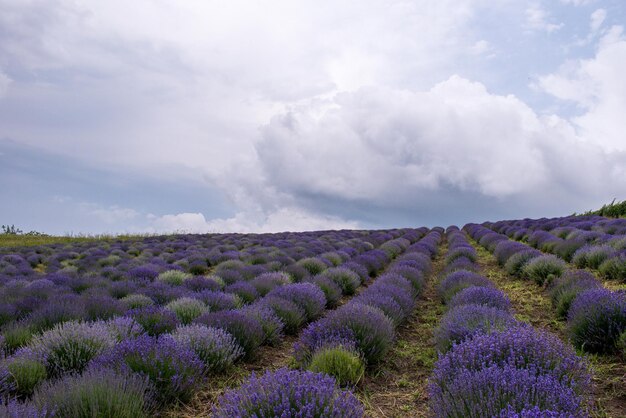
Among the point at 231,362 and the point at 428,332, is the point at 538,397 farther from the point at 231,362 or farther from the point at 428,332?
the point at 428,332

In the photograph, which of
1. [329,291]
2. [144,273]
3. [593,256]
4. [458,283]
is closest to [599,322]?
[458,283]

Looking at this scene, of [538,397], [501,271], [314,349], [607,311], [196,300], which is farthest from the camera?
[501,271]

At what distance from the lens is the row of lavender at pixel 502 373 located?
7.48 ft

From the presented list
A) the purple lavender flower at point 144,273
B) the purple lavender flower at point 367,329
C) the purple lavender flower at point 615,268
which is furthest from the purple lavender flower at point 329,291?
the purple lavender flower at point 615,268

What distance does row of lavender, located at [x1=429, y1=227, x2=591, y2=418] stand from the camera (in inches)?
89.8

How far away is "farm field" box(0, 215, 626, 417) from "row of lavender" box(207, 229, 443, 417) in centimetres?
1

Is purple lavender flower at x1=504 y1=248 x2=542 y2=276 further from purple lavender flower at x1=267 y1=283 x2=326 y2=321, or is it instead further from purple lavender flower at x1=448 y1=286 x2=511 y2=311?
purple lavender flower at x1=267 y1=283 x2=326 y2=321

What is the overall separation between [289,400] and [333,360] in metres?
1.43

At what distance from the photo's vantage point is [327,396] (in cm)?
241

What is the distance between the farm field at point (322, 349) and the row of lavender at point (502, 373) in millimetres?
13

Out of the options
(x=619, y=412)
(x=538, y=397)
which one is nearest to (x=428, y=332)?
(x=619, y=412)

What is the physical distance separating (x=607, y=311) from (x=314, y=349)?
9.92 feet

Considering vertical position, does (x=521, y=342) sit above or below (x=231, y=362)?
above

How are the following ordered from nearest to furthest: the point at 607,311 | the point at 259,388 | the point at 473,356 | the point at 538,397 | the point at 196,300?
the point at 538,397, the point at 259,388, the point at 473,356, the point at 607,311, the point at 196,300
